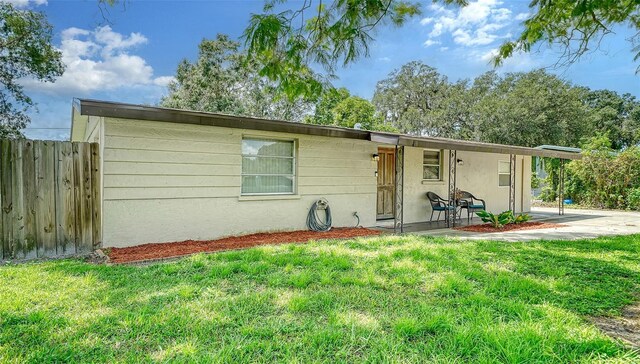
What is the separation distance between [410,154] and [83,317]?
28.0 feet

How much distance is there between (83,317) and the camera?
290cm

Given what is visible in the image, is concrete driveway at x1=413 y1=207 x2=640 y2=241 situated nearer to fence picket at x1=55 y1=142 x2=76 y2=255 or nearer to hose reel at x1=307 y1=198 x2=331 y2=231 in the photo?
hose reel at x1=307 y1=198 x2=331 y2=231

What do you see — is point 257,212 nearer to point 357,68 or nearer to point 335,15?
point 357,68

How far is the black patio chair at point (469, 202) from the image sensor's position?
10.2 metres

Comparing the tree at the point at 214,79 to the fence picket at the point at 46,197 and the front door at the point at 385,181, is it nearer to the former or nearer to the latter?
the front door at the point at 385,181

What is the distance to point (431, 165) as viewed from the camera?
Result: 1050 cm

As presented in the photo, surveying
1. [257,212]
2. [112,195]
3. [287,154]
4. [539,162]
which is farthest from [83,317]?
[539,162]

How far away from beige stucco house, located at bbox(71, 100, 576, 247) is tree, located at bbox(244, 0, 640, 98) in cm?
171

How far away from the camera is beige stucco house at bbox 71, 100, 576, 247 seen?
586 centimetres

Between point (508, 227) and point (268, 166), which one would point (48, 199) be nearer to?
point (268, 166)

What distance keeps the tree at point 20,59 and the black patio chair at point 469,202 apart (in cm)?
1470

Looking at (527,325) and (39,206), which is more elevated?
(39,206)

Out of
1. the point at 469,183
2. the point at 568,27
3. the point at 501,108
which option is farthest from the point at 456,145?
the point at 501,108

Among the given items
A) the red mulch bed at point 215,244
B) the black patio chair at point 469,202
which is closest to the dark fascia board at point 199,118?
the red mulch bed at point 215,244
